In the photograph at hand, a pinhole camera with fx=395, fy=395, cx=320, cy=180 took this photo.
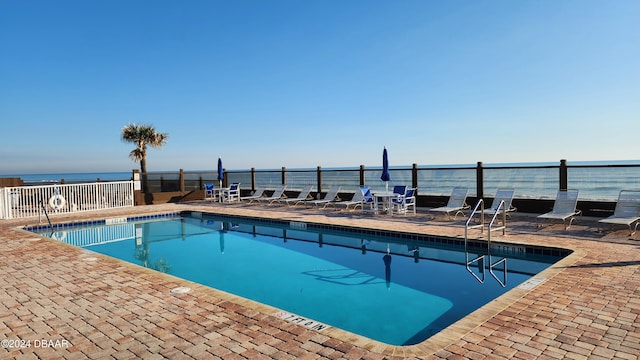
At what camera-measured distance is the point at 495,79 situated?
14750 millimetres

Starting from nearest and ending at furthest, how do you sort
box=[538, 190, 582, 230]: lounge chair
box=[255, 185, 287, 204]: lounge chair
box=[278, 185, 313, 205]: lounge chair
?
box=[538, 190, 582, 230]: lounge chair < box=[278, 185, 313, 205]: lounge chair < box=[255, 185, 287, 204]: lounge chair

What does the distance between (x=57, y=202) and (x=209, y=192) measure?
5409 millimetres

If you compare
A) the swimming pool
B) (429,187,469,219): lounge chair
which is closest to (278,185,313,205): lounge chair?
the swimming pool

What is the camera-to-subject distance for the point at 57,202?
11.9m

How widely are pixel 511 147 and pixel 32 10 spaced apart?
28.5 meters

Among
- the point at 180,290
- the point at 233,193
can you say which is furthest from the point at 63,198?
the point at 180,290

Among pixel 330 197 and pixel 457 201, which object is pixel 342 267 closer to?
pixel 457 201

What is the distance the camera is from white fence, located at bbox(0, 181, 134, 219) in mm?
11188

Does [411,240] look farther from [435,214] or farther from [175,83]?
[175,83]

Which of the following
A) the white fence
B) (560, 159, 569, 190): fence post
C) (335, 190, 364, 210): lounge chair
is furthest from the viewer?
(335, 190, 364, 210): lounge chair

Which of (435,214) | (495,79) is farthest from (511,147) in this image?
(435,214)

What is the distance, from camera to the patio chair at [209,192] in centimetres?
1587

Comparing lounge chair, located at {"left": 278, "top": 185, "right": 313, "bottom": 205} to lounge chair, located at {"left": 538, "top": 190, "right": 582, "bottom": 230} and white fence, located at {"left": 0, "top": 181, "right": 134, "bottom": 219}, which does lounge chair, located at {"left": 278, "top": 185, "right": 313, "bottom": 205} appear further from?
lounge chair, located at {"left": 538, "top": 190, "right": 582, "bottom": 230}

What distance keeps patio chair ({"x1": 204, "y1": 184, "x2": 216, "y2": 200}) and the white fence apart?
2865 millimetres
